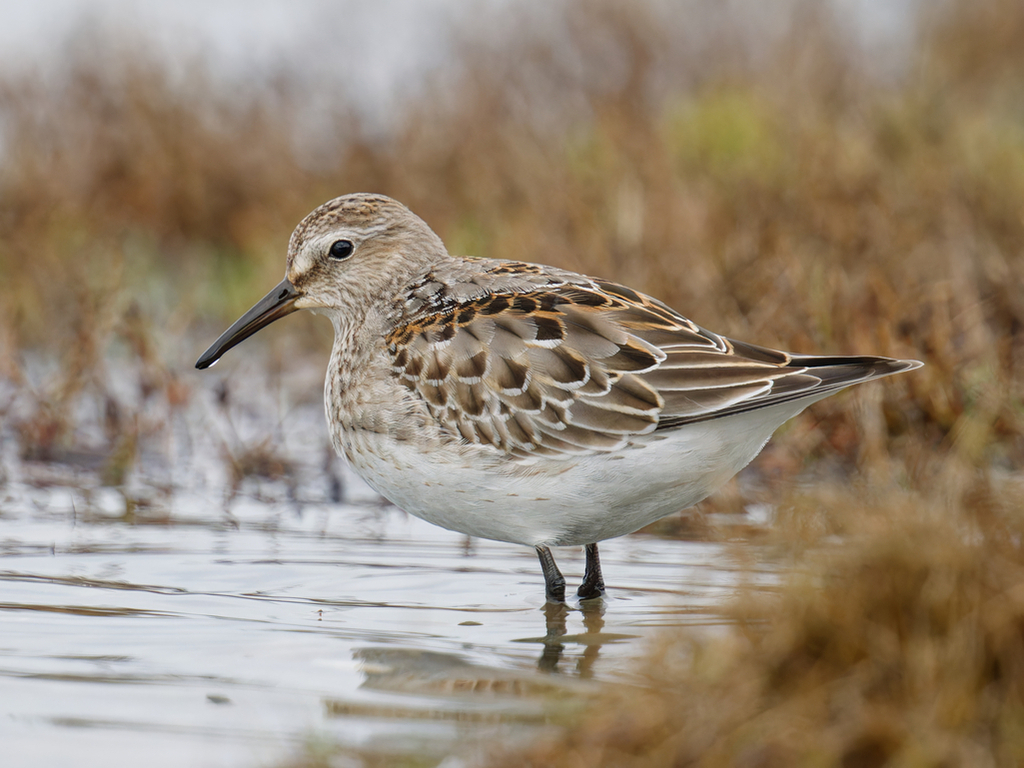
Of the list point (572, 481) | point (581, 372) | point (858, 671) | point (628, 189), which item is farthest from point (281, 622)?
point (628, 189)

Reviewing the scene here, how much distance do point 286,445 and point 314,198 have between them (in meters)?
3.95

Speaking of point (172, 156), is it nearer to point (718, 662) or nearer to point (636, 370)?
point (636, 370)

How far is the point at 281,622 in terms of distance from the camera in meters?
4.93

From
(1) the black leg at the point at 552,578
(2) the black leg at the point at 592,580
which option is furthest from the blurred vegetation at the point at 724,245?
(1) the black leg at the point at 552,578

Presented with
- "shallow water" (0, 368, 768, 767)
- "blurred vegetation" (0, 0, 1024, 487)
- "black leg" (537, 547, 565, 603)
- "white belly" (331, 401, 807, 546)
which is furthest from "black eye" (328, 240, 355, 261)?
"blurred vegetation" (0, 0, 1024, 487)

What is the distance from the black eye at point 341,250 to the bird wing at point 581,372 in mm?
787

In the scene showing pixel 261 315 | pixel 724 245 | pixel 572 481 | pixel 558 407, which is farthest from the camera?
pixel 724 245

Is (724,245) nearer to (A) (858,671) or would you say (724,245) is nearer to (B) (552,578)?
(B) (552,578)

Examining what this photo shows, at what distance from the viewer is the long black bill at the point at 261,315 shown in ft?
20.0

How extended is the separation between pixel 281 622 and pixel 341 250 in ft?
5.92

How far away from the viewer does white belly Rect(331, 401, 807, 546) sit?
4.86m

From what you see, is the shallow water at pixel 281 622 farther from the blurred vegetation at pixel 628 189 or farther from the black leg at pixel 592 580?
the blurred vegetation at pixel 628 189

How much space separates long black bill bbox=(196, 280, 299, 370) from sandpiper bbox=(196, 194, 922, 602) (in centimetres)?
69

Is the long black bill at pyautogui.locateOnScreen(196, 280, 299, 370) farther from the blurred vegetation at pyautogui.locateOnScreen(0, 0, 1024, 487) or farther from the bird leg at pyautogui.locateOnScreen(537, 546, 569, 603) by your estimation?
the bird leg at pyautogui.locateOnScreen(537, 546, 569, 603)
